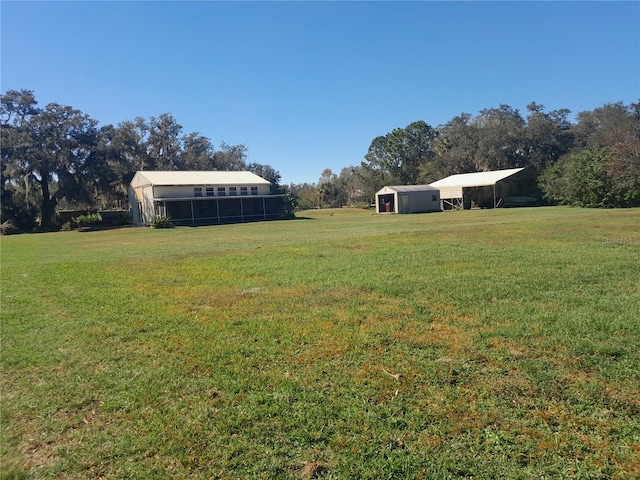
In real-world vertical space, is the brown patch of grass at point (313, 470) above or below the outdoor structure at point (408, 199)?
below

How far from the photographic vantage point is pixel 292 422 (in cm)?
322

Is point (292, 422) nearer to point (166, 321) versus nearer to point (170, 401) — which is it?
point (170, 401)

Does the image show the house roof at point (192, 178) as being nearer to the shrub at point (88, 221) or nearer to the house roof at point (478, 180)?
the shrub at point (88, 221)

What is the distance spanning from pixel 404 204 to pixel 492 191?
429 inches

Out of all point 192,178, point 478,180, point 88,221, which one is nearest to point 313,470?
point 192,178

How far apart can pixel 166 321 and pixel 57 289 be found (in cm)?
440

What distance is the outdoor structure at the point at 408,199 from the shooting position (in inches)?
1797

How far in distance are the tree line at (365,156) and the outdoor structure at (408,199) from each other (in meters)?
9.80

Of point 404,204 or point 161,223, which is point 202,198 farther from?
point 404,204

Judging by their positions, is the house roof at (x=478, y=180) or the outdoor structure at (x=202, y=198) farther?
the house roof at (x=478, y=180)

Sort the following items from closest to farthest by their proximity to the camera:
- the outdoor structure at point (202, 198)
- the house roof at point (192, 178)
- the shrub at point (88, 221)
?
the outdoor structure at point (202, 198)
the shrub at point (88, 221)
the house roof at point (192, 178)

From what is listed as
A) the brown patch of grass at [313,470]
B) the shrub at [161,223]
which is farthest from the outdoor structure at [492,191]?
the brown patch of grass at [313,470]

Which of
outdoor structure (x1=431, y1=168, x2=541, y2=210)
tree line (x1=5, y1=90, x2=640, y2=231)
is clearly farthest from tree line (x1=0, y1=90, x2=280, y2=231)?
outdoor structure (x1=431, y1=168, x2=541, y2=210)

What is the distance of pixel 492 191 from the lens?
4900 centimetres
